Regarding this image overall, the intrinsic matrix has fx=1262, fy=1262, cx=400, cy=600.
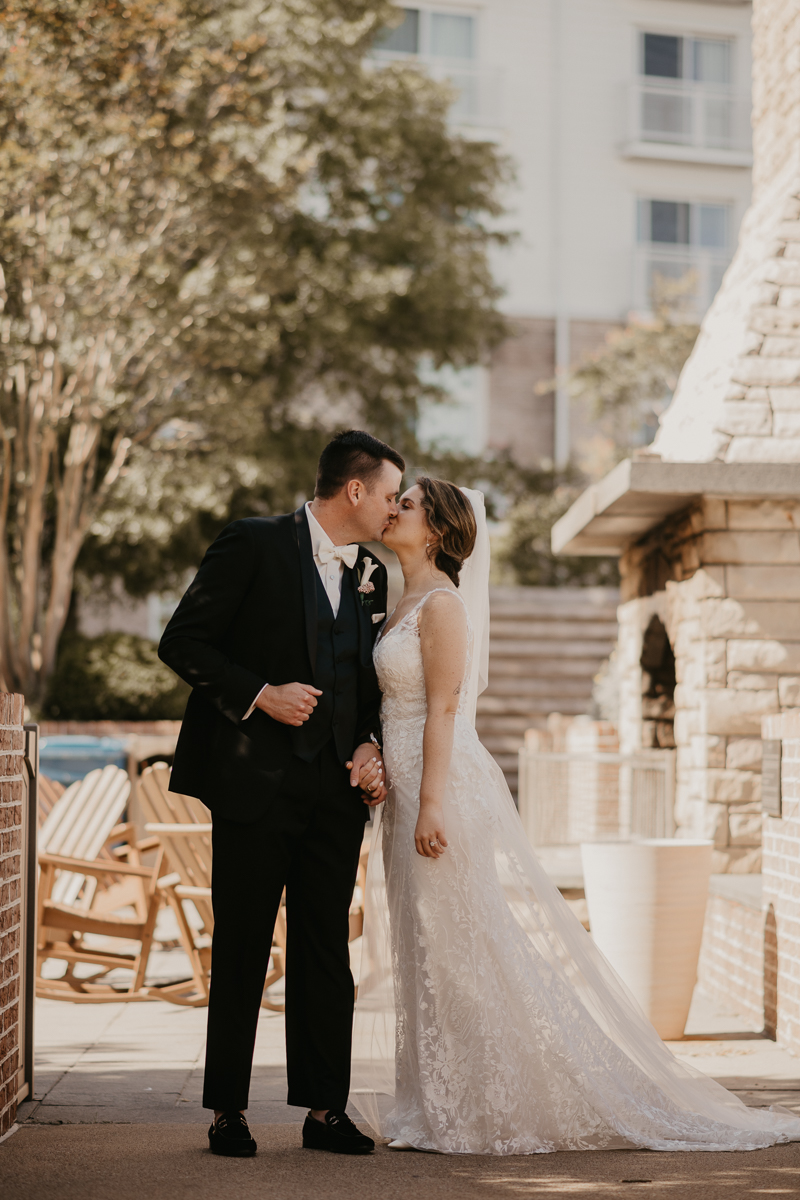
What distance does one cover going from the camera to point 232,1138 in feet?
11.6

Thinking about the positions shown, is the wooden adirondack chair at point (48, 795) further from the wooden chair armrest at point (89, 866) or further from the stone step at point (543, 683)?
the stone step at point (543, 683)

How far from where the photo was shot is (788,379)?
23.9 ft

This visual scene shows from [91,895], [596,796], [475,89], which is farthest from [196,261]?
[475,89]

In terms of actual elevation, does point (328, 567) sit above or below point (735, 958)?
above

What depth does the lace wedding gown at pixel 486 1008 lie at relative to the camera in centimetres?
372

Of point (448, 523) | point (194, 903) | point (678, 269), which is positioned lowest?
point (194, 903)

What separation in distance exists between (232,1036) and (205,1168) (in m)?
0.34

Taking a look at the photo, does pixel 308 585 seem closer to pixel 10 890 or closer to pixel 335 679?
pixel 335 679

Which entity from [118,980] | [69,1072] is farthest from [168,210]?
[69,1072]

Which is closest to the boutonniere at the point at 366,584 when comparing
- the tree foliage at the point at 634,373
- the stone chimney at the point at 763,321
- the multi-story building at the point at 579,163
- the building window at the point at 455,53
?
the stone chimney at the point at 763,321

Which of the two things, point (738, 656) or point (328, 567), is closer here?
point (328, 567)

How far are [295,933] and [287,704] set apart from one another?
699 millimetres

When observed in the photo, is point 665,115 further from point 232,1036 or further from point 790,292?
point 232,1036

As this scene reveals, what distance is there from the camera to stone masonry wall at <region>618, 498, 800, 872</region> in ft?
22.6
